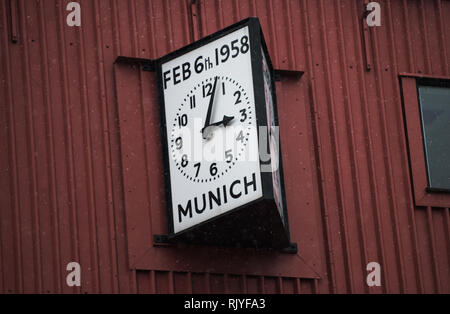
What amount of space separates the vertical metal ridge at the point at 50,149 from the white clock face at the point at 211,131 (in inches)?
44.6

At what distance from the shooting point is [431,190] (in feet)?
42.8

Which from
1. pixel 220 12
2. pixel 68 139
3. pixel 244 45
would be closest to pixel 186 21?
pixel 220 12

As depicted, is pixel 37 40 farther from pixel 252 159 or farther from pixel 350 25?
pixel 350 25

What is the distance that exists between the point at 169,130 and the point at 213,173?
79cm

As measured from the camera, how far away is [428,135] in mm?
13406

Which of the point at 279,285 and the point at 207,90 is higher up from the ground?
the point at 207,90

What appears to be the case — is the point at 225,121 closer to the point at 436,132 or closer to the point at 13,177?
the point at 13,177

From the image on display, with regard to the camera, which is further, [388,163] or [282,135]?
[388,163]

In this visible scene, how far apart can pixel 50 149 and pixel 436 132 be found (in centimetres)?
430

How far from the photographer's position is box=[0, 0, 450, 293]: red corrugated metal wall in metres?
11.7

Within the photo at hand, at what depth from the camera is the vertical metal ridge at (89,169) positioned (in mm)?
11648

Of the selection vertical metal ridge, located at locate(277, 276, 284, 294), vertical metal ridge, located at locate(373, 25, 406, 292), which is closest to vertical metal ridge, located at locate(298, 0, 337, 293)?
vertical metal ridge, located at locate(277, 276, 284, 294)

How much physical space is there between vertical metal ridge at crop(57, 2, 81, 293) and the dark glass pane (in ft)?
12.8

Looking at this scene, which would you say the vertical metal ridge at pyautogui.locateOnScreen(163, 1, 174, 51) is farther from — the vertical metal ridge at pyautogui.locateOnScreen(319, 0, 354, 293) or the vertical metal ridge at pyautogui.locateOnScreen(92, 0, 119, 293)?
the vertical metal ridge at pyautogui.locateOnScreen(319, 0, 354, 293)
